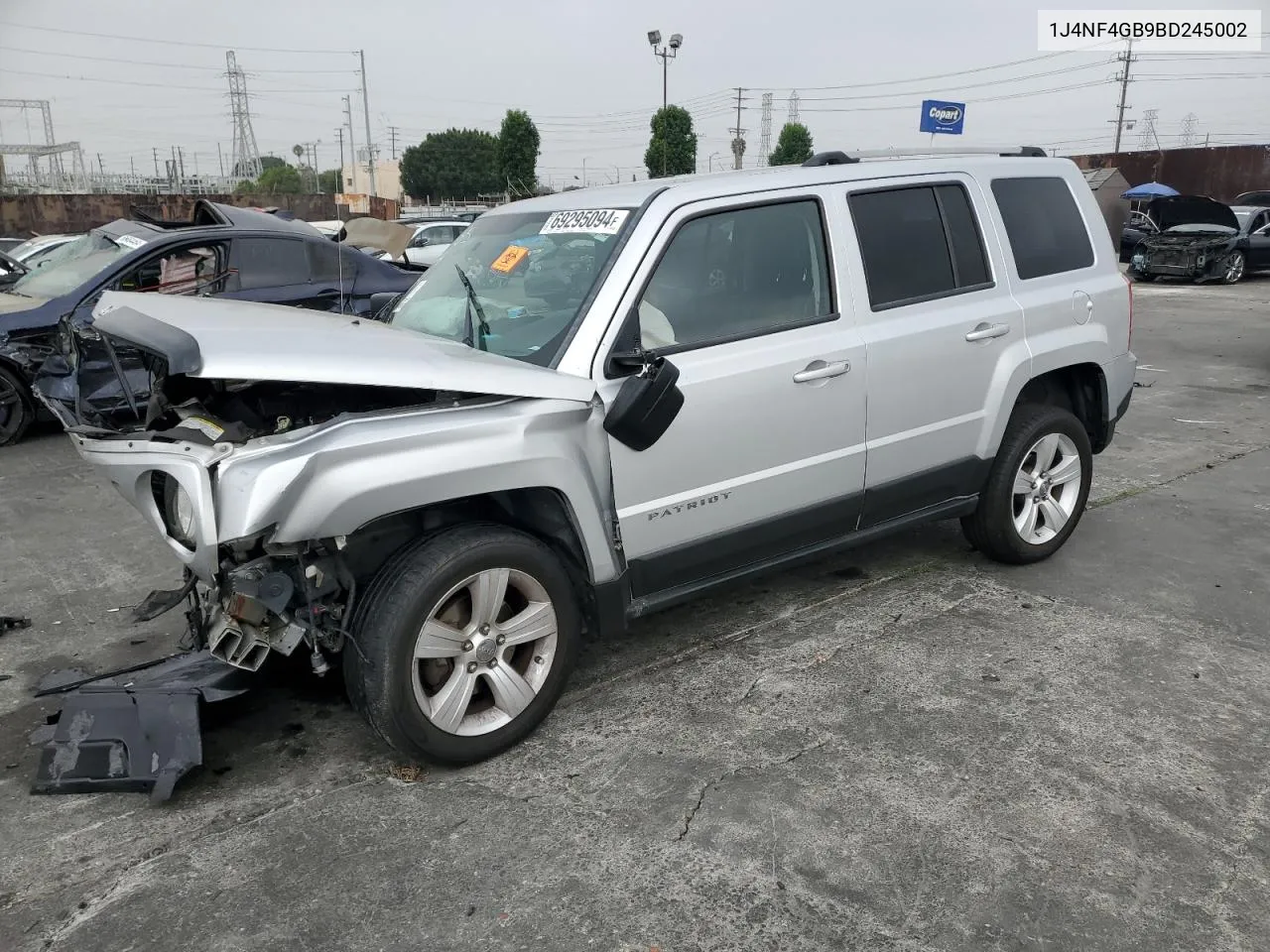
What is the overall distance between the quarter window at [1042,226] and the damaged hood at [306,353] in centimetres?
245

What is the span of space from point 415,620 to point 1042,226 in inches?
139

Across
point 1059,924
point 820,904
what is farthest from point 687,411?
point 1059,924

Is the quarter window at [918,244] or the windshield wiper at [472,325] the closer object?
the windshield wiper at [472,325]

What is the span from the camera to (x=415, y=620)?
9.46ft

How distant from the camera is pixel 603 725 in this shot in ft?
11.2

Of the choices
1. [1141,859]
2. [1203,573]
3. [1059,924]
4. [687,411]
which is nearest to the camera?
[1059,924]

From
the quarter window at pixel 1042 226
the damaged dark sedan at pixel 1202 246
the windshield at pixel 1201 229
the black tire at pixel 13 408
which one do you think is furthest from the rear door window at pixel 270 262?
the windshield at pixel 1201 229

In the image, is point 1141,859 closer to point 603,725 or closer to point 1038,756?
point 1038,756

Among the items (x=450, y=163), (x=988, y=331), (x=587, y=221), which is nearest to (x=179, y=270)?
(x=587, y=221)

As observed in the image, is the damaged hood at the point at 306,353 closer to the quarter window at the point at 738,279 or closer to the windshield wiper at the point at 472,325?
the windshield wiper at the point at 472,325

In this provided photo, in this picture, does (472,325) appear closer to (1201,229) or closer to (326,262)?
(326,262)

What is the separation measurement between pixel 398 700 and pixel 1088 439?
3.76 metres

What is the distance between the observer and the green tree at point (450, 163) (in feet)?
292

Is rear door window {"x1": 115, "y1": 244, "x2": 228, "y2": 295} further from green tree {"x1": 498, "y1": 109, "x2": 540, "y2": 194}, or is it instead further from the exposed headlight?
green tree {"x1": 498, "y1": 109, "x2": 540, "y2": 194}
